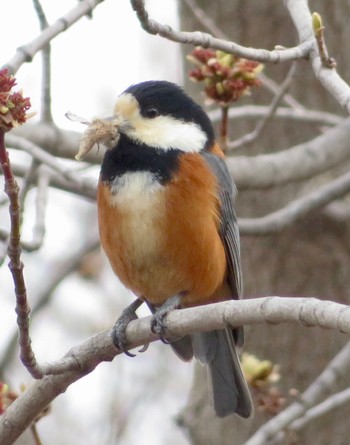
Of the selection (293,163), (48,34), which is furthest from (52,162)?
(293,163)

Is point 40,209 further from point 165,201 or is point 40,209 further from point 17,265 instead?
point 17,265

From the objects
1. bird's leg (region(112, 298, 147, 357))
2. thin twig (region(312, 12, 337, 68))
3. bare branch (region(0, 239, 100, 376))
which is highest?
thin twig (region(312, 12, 337, 68))

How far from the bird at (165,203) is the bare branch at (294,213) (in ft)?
1.50

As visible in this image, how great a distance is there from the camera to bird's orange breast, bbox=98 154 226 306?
4.04 meters

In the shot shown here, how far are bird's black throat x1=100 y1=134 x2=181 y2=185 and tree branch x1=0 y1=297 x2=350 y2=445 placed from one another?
0.67 meters

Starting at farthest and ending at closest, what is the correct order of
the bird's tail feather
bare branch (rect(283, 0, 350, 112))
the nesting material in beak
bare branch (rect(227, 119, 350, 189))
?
1. bare branch (rect(227, 119, 350, 189))
2. the bird's tail feather
3. the nesting material in beak
4. bare branch (rect(283, 0, 350, 112))

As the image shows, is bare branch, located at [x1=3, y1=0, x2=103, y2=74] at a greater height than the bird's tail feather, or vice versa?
bare branch, located at [x1=3, y1=0, x2=103, y2=74]

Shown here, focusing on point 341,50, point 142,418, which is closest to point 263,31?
point 341,50

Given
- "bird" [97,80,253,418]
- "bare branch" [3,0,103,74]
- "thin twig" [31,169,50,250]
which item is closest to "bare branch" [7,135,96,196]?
"thin twig" [31,169,50,250]

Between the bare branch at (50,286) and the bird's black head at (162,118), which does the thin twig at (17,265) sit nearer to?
the bird's black head at (162,118)

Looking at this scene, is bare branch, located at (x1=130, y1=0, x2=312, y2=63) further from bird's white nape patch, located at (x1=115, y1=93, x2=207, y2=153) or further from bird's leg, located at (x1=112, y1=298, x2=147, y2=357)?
bird's leg, located at (x1=112, y1=298, x2=147, y2=357)

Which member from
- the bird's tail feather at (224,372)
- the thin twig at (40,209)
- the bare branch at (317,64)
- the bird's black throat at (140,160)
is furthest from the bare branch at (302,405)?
the bare branch at (317,64)

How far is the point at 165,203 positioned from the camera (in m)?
4.03

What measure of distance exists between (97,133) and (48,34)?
1.37ft
